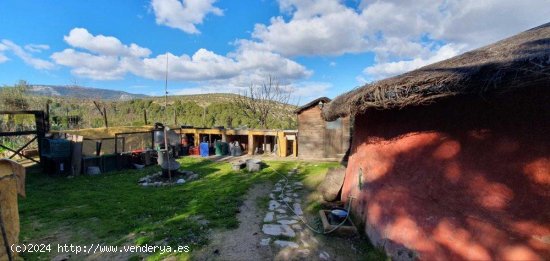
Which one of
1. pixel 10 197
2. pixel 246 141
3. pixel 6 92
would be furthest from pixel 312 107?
pixel 6 92

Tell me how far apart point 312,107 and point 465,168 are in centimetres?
1303

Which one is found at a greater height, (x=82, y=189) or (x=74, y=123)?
(x=74, y=123)

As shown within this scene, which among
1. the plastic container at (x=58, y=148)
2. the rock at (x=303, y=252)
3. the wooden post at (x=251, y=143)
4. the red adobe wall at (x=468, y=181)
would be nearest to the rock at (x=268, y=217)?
the rock at (x=303, y=252)

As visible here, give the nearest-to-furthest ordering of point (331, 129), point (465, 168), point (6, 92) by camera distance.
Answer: point (465, 168) < point (331, 129) < point (6, 92)

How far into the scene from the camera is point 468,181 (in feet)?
12.0

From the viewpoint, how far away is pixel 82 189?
966 centimetres

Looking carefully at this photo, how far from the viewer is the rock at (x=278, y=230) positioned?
5.76 m

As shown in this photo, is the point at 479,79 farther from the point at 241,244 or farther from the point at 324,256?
the point at 241,244

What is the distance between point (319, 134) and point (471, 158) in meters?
12.9

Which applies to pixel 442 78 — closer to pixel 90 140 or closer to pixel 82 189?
pixel 82 189

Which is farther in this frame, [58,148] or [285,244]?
[58,148]

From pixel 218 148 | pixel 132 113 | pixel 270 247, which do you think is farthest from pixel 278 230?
pixel 132 113

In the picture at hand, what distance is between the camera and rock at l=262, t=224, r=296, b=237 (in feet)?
18.9

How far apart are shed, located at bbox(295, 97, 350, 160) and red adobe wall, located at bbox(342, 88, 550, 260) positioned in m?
11.1
